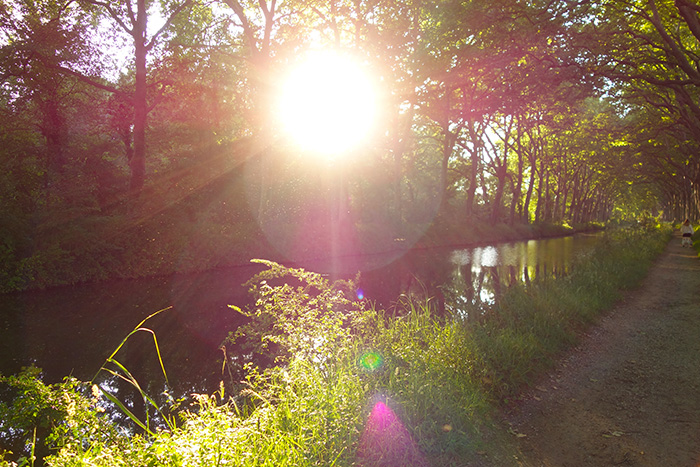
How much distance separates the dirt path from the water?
237 cm

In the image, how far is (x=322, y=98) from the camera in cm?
2405

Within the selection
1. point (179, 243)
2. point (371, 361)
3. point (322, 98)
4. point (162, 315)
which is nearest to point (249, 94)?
point (322, 98)

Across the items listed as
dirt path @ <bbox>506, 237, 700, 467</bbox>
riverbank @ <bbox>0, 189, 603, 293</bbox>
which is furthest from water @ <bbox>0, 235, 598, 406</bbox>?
dirt path @ <bbox>506, 237, 700, 467</bbox>

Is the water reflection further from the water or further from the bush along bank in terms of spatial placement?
the bush along bank

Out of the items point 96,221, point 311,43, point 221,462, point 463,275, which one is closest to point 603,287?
point 463,275

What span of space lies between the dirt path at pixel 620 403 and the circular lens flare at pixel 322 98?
19976mm

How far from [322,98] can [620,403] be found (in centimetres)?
2242

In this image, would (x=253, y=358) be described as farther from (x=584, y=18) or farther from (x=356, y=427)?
(x=584, y=18)

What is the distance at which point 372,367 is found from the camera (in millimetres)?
4887

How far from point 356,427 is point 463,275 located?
14.4 metres

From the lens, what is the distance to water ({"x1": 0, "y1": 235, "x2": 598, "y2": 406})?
294 inches

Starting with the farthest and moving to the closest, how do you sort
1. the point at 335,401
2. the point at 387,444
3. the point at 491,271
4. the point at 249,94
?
the point at 249,94
the point at 491,271
the point at 335,401
the point at 387,444

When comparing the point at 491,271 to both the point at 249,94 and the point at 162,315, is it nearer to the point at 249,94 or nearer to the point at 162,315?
the point at 162,315

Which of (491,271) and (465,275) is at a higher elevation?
(491,271)
